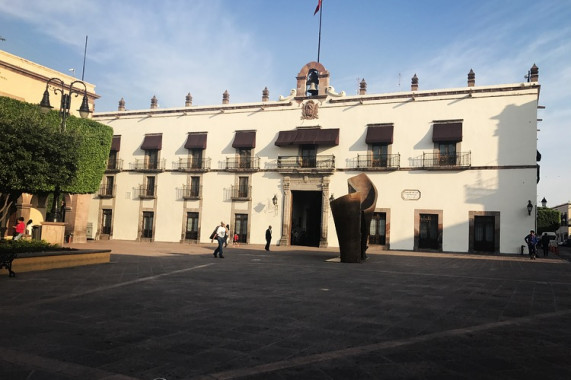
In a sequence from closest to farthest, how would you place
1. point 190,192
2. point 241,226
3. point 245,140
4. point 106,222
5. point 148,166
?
point 241,226 < point 245,140 < point 190,192 < point 148,166 < point 106,222

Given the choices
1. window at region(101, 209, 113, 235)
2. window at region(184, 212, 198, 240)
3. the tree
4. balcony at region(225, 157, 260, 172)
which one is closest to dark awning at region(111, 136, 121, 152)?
window at region(101, 209, 113, 235)

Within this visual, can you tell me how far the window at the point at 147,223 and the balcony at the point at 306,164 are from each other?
1141 centimetres

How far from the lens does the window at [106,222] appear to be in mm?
32844

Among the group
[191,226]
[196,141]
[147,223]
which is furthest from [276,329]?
[147,223]

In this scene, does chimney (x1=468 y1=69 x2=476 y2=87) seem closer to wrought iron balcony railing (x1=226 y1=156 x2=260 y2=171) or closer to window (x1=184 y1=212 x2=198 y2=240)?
wrought iron balcony railing (x1=226 y1=156 x2=260 y2=171)

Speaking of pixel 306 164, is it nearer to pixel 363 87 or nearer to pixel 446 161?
pixel 363 87

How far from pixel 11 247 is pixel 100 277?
2.64 metres

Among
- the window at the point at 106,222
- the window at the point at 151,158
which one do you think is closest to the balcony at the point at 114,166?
the window at the point at 151,158

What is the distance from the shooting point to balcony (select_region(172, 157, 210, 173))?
102 feet

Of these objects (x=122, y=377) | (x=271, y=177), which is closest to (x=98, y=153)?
(x=271, y=177)

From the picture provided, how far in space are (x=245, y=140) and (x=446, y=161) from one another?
14.1 meters

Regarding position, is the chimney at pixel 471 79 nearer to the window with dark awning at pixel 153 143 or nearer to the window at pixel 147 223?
the window with dark awning at pixel 153 143

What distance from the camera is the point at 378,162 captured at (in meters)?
26.7

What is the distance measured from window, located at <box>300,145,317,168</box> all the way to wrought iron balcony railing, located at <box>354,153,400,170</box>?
301 cm
